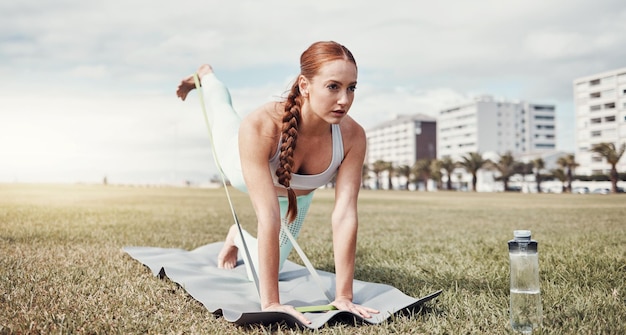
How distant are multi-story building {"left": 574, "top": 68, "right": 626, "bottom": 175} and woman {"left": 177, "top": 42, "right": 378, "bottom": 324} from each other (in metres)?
67.3

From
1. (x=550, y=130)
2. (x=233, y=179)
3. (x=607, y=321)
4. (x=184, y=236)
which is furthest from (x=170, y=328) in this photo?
(x=550, y=130)

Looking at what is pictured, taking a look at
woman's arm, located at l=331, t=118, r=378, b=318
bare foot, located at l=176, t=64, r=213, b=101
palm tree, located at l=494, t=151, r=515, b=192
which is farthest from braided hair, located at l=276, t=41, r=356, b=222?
palm tree, located at l=494, t=151, r=515, b=192

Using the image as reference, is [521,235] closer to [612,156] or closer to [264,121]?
[264,121]

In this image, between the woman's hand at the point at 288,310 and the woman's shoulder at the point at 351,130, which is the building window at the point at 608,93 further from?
the woman's hand at the point at 288,310

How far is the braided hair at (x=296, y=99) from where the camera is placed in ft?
8.41

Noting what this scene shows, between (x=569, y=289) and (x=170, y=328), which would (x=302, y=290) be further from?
(x=569, y=289)

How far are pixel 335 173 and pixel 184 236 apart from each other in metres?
4.15

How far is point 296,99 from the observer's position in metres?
2.74

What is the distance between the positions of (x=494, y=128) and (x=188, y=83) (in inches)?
4077

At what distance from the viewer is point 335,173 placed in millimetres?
3059

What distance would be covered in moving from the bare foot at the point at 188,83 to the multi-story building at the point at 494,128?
97881 mm

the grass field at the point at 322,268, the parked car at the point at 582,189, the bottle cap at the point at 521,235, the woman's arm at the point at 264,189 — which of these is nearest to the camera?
the bottle cap at the point at 521,235

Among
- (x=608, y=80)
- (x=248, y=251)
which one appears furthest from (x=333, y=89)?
(x=608, y=80)

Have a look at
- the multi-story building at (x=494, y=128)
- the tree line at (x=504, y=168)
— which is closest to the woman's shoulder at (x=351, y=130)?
the tree line at (x=504, y=168)
